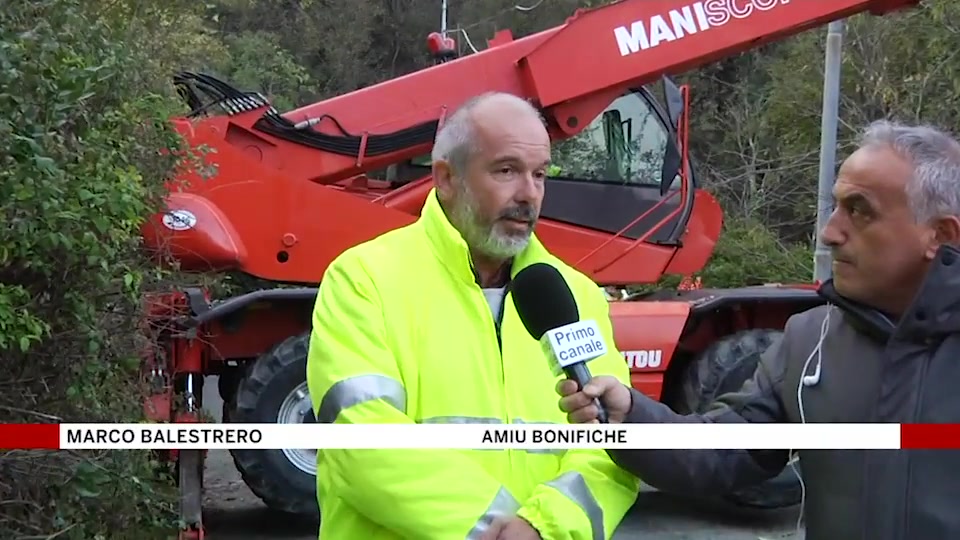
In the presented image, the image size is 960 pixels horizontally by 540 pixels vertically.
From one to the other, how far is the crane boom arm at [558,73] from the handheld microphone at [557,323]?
4.95 m

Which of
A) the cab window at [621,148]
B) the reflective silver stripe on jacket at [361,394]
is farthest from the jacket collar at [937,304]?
the cab window at [621,148]

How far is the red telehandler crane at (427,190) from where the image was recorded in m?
6.73

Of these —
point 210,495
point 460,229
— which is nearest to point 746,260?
point 210,495

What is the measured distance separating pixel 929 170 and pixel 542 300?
2.67 ft

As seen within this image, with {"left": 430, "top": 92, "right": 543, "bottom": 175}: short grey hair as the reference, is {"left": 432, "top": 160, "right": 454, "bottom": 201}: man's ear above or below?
below

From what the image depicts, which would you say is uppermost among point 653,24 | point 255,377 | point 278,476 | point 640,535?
point 653,24

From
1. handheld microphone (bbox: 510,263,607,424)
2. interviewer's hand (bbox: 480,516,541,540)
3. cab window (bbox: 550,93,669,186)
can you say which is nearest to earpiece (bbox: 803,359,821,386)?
handheld microphone (bbox: 510,263,607,424)

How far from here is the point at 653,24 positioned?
7664 millimetres

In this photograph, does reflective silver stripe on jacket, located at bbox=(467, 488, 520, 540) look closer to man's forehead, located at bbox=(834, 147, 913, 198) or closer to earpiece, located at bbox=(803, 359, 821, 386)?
earpiece, located at bbox=(803, 359, 821, 386)

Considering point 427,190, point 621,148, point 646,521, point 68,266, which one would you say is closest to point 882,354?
point 68,266

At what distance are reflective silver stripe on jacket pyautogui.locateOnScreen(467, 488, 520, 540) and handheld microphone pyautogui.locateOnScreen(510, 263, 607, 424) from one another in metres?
0.27

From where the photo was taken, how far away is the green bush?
425cm

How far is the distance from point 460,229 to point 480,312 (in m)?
0.23

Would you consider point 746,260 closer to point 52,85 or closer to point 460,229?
point 52,85
